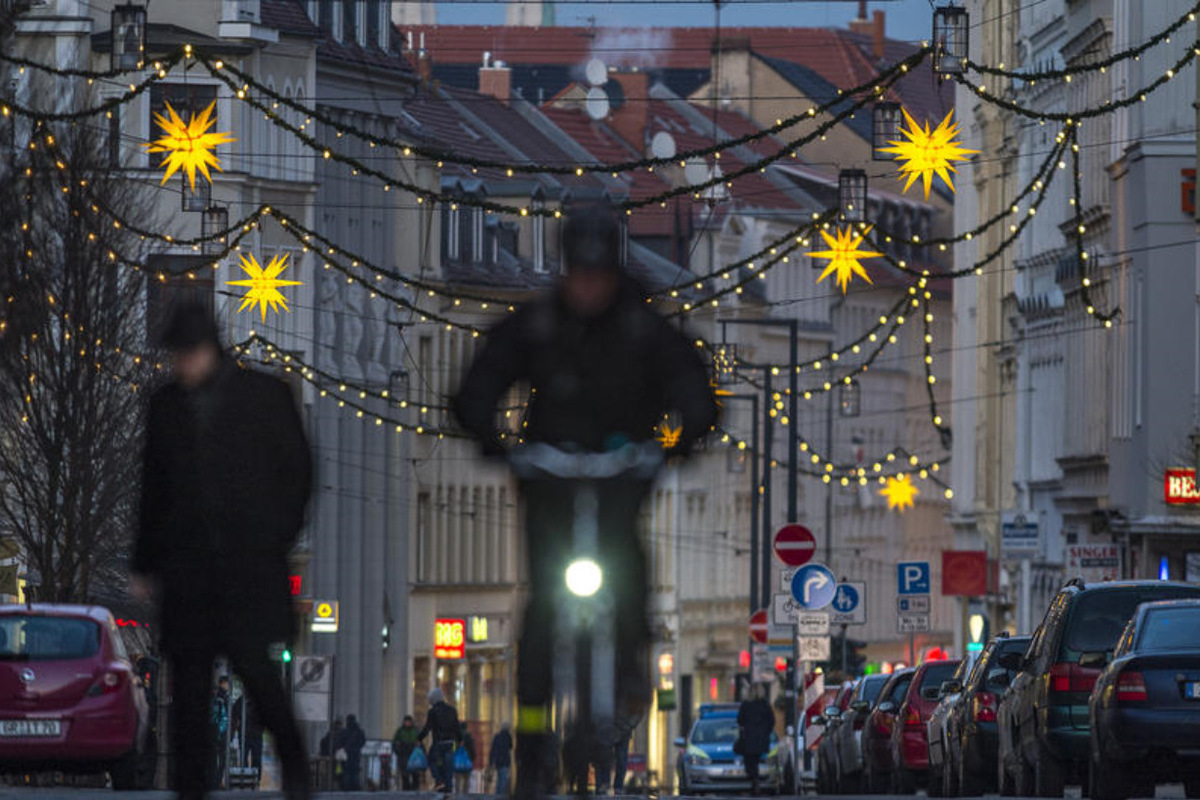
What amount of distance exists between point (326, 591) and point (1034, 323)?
15.6 m

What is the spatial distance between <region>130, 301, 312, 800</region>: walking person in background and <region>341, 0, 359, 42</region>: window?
67924mm

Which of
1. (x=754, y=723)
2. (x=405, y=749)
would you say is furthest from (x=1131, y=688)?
(x=405, y=749)

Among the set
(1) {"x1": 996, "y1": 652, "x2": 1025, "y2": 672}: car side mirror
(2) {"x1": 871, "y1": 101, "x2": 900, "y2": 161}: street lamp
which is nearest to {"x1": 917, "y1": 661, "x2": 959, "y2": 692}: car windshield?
(2) {"x1": 871, "y1": 101, "x2": 900, "y2": 161}: street lamp

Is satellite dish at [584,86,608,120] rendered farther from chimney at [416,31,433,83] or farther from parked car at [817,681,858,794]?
parked car at [817,681,858,794]

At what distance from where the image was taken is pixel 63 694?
2689 centimetres

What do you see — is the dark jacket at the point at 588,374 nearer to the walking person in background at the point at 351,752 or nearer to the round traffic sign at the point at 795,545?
the round traffic sign at the point at 795,545

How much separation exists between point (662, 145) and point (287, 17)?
106ft

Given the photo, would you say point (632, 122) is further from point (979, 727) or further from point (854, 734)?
point (979, 727)

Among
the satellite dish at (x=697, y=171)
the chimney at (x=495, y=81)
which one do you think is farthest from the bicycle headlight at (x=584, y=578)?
the chimney at (x=495, y=81)

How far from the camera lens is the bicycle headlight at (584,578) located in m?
13.6

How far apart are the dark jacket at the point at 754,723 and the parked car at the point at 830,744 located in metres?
2.66

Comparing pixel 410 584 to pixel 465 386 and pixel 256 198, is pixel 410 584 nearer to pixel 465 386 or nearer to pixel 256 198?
pixel 256 198

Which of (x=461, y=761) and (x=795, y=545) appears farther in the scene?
(x=461, y=761)

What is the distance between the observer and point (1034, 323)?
249ft
